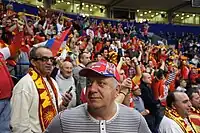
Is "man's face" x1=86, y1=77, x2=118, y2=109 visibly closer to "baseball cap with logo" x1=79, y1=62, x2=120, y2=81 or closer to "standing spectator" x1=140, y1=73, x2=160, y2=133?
"baseball cap with logo" x1=79, y1=62, x2=120, y2=81

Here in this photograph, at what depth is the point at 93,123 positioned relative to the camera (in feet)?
7.04

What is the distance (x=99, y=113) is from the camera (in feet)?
7.07

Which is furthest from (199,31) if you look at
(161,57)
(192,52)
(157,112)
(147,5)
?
(157,112)

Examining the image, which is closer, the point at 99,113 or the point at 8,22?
the point at 99,113

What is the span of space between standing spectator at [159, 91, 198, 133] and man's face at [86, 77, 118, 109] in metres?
2.02

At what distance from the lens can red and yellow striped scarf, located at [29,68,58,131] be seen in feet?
11.4

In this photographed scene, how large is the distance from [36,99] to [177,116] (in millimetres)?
1629

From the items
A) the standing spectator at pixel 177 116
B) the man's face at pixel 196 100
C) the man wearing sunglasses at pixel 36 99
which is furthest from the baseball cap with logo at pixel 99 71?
the man's face at pixel 196 100

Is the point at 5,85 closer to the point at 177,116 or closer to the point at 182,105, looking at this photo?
the point at 177,116

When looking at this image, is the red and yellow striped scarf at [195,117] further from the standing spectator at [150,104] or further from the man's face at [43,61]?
the man's face at [43,61]

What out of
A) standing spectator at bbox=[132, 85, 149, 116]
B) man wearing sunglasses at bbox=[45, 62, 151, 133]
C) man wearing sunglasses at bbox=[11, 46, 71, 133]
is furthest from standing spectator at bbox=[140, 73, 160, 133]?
man wearing sunglasses at bbox=[45, 62, 151, 133]

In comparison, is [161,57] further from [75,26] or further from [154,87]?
[154,87]

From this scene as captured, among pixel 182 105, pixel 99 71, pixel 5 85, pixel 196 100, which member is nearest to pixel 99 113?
pixel 99 71

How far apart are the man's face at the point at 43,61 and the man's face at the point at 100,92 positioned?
1.43 m
